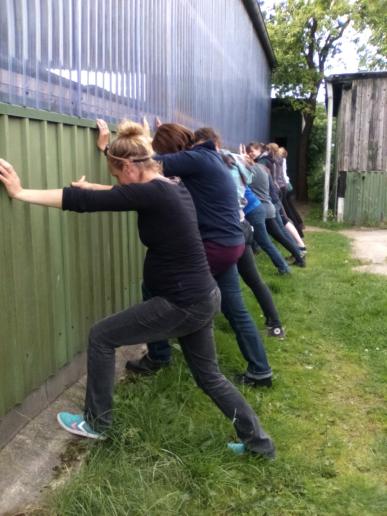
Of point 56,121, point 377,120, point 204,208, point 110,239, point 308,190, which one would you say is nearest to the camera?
point 56,121

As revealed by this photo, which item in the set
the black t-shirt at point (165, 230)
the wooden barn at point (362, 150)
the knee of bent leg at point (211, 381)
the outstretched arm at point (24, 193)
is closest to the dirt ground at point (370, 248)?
the wooden barn at point (362, 150)

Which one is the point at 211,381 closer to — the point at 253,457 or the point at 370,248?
the point at 253,457

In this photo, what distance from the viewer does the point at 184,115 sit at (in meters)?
6.52

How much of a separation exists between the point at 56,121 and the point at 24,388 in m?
1.53

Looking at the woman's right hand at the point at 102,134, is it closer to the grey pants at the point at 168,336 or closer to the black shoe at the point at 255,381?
the grey pants at the point at 168,336

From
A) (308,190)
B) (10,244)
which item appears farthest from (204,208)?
(308,190)

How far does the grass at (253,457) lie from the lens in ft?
8.90

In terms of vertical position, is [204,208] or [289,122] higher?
[289,122]

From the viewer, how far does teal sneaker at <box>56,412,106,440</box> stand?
304cm

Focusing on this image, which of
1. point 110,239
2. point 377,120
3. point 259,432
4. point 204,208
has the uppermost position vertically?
point 377,120

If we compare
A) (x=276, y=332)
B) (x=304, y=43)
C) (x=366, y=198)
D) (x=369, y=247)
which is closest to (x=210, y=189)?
(x=276, y=332)

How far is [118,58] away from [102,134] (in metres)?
0.76

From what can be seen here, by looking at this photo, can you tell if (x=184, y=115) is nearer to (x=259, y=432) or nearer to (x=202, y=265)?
(x=202, y=265)

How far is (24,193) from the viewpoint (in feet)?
8.69
